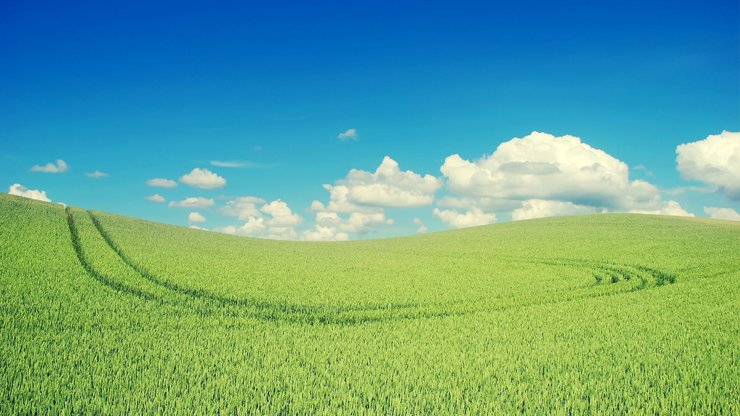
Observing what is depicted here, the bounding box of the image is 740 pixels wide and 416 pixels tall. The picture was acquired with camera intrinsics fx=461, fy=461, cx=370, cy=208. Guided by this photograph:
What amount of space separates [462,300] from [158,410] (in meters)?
12.1

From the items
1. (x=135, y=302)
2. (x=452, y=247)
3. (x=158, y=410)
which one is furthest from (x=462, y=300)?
(x=452, y=247)

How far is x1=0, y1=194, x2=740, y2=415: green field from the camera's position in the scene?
7258 millimetres

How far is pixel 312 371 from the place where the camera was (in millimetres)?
8484

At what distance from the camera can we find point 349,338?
35.6ft

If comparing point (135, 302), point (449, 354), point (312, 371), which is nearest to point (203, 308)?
point (135, 302)

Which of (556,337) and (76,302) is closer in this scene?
(556,337)

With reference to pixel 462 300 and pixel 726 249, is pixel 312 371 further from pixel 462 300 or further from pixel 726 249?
pixel 726 249

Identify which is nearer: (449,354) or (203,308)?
(449,354)

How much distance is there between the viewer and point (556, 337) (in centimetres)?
1108

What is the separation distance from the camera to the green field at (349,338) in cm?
726

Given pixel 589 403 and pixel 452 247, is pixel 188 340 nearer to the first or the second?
pixel 589 403

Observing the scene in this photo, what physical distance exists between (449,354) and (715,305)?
1135cm

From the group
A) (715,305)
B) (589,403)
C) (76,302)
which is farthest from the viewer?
(715,305)

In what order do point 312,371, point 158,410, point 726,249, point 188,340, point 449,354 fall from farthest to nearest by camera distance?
1. point 726,249
2. point 188,340
3. point 449,354
4. point 312,371
5. point 158,410
